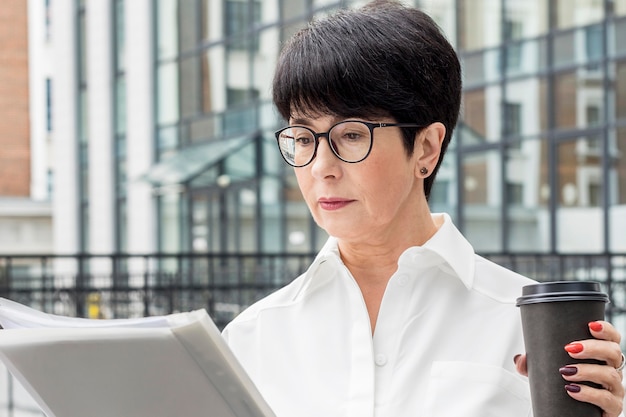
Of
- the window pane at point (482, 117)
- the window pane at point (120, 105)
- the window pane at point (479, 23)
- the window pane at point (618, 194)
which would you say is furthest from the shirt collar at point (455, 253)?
the window pane at point (120, 105)

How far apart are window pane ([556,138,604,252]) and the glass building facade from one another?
1cm

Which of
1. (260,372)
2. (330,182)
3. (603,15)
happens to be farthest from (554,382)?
(603,15)

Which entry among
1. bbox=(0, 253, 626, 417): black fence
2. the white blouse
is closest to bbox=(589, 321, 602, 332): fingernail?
the white blouse

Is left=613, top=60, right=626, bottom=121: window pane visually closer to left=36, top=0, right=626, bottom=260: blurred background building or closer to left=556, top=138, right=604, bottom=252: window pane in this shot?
left=36, top=0, right=626, bottom=260: blurred background building

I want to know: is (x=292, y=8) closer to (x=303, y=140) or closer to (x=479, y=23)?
(x=479, y=23)

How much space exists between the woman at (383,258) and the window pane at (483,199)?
12152mm

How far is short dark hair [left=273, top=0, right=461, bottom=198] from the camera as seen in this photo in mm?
1621

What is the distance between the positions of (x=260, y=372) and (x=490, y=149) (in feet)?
40.3

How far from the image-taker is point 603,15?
40.5 feet

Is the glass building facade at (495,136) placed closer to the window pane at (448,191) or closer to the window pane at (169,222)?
the window pane at (448,191)

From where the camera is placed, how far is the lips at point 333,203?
5.44 feet

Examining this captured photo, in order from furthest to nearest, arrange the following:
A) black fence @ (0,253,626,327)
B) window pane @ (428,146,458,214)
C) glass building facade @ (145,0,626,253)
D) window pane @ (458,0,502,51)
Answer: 1. window pane @ (428,146,458,214)
2. window pane @ (458,0,502,51)
3. glass building facade @ (145,0,626,253)
4. black fence @ (0,253,626,327)

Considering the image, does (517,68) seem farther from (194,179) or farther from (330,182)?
(330,182)

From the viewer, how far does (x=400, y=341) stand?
1.71 meters
